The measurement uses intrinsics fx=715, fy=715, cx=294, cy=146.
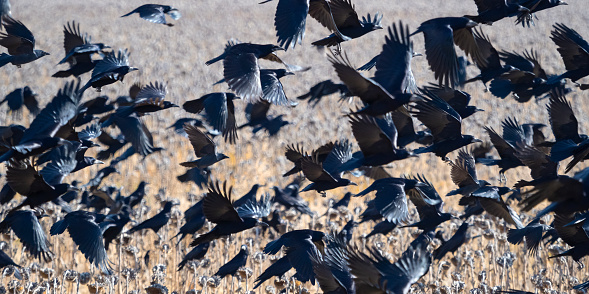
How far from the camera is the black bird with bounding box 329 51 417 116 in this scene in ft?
15.5

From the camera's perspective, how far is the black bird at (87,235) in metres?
5.45

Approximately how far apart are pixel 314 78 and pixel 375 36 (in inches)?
279

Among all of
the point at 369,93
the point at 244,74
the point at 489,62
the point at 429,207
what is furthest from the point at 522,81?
the point at 244,74

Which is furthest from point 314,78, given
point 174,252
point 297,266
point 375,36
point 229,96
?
point 297,266

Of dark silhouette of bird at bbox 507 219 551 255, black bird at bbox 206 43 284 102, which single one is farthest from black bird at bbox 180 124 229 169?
dark silhouette of bird at bbox 507 219 551 255

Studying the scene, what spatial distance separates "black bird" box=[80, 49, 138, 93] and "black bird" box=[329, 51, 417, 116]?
2070mm

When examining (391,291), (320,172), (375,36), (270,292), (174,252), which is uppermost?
(391,291)

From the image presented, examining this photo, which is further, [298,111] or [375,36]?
[375,36]

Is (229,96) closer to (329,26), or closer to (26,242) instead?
(329,26)

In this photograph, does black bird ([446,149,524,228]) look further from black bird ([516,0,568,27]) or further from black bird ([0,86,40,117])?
black bird ([0,86,40,117])

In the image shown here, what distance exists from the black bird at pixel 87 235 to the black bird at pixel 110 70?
3.60 ft

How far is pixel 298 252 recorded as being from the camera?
499 cm

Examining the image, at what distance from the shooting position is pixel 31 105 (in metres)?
8.00

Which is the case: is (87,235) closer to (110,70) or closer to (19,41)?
(110,70)
